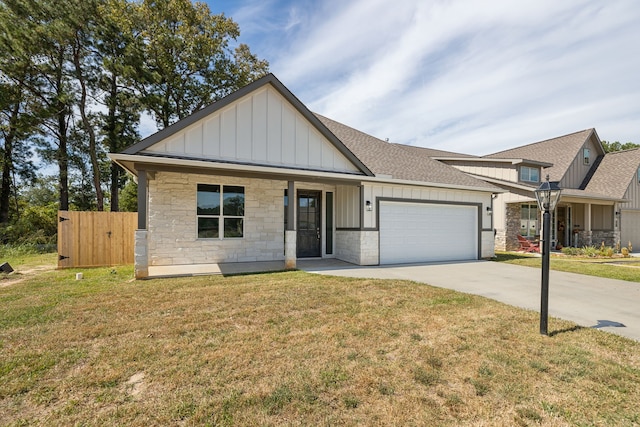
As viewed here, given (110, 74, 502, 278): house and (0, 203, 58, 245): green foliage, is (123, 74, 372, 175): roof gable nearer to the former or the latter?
(110, 74, 502, 278): house

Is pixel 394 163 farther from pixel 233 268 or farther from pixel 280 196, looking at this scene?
pixel 233 268

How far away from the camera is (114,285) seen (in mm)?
6359

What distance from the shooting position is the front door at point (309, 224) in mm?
10399

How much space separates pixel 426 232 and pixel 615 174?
16431 millimetres

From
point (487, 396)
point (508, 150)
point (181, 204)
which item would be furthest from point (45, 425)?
point (508, 150)

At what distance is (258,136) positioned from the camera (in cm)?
832

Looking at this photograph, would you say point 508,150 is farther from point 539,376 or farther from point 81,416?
point 81,416

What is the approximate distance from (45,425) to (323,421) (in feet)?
6.73

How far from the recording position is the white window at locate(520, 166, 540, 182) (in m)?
15.4

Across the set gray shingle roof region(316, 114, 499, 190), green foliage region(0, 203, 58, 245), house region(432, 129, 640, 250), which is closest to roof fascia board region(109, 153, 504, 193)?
gray shingle roof region(316, 114, 499, 190)

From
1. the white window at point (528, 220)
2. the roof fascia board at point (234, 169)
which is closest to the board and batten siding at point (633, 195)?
the white window at point (528, 220)

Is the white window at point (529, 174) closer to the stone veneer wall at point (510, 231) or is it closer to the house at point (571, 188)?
the house at point (571, 188)

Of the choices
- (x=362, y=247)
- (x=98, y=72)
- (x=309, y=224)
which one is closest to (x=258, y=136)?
(x=309, y=224)

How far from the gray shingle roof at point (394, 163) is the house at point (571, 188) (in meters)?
4.09
